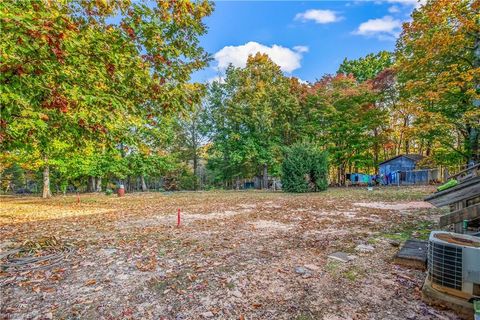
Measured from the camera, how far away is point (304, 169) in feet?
61.9

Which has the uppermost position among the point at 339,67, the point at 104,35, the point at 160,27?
the point at 339,67

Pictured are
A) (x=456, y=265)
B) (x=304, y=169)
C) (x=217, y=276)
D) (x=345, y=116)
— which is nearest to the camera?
(x=456, y=265)

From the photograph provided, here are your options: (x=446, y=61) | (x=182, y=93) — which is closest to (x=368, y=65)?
(x=446, y=61)

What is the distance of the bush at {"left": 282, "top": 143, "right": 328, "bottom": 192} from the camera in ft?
62.0

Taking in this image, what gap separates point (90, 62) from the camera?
13.4 feet

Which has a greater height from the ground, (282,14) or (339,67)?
(339,67)

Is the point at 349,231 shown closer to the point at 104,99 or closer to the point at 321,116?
the point at 104,99

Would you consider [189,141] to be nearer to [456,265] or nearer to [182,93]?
[182,93]

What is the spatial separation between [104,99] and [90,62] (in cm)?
65

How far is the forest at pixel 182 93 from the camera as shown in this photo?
3710 mm

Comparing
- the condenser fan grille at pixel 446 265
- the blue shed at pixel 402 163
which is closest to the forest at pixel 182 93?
the blue shed at pixel 402 163

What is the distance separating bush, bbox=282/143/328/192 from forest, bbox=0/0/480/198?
63cm

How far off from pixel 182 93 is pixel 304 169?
50.7ft

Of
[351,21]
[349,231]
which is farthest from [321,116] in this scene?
[349,231]
